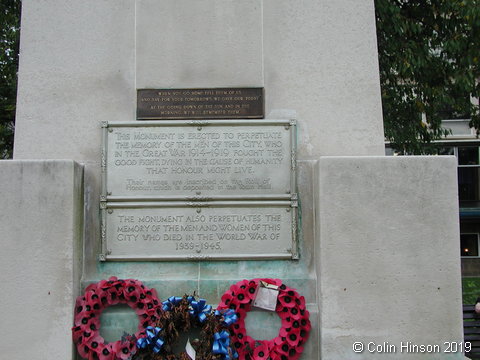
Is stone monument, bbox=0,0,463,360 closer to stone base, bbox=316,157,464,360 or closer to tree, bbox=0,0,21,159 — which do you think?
stone base, bbox=316,157,464,360

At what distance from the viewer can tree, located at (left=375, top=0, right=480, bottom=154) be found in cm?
967

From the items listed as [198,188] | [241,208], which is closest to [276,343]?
[241,208]

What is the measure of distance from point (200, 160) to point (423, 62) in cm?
623

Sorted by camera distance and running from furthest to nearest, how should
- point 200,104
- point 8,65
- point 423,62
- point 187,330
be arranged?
point 8,65 → point 423,62 → point 200,104 → point 187,330

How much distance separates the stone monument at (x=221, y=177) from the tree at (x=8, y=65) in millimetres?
6294

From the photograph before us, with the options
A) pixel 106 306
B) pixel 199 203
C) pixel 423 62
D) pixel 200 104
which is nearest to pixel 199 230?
pixel 199 203

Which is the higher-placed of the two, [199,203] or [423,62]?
[423,62]

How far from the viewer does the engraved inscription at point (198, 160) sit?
505 cm

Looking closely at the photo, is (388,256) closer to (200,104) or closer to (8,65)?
(200,104)

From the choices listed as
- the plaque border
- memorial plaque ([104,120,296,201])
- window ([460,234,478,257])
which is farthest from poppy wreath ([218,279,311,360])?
window ([460,234,478,257])

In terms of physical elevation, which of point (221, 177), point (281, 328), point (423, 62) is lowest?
point (281, 328)

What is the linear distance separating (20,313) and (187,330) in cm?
Answer: 142

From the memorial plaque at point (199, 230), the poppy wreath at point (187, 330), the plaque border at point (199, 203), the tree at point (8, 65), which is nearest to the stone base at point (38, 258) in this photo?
the plaque border at point (199, 203)

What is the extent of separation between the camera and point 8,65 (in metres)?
11.2
